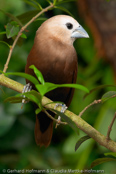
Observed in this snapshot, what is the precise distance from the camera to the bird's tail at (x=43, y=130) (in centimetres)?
189

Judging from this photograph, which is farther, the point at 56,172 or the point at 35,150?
the point at 35,150

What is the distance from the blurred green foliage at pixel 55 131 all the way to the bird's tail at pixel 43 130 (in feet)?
1.75

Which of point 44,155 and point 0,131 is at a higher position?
point 0,131

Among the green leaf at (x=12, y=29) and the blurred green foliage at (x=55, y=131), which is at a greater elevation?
the green leaf at (x=12, y=29)

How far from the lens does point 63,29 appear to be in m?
1.76

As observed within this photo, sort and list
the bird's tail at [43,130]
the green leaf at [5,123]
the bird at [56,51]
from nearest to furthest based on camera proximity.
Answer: the bird at [56,51] → the bird's tail at [43,130] → the green leaf at [5,123]

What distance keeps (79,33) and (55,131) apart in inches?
47.1

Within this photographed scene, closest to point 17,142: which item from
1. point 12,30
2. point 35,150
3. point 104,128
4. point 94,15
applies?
point 35,150

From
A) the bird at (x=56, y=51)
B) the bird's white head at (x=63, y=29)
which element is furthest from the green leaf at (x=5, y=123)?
the bird's white head at (x=63, y=29)

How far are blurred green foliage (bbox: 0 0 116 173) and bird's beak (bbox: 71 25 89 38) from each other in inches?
31.2

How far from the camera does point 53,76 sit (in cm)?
170

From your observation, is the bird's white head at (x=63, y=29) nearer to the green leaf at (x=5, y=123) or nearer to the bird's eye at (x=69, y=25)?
the bird's eye at (x=69, y=25)

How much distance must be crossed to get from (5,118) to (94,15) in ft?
3.58

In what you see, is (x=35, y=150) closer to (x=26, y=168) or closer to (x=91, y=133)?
(x=26, y=168)
